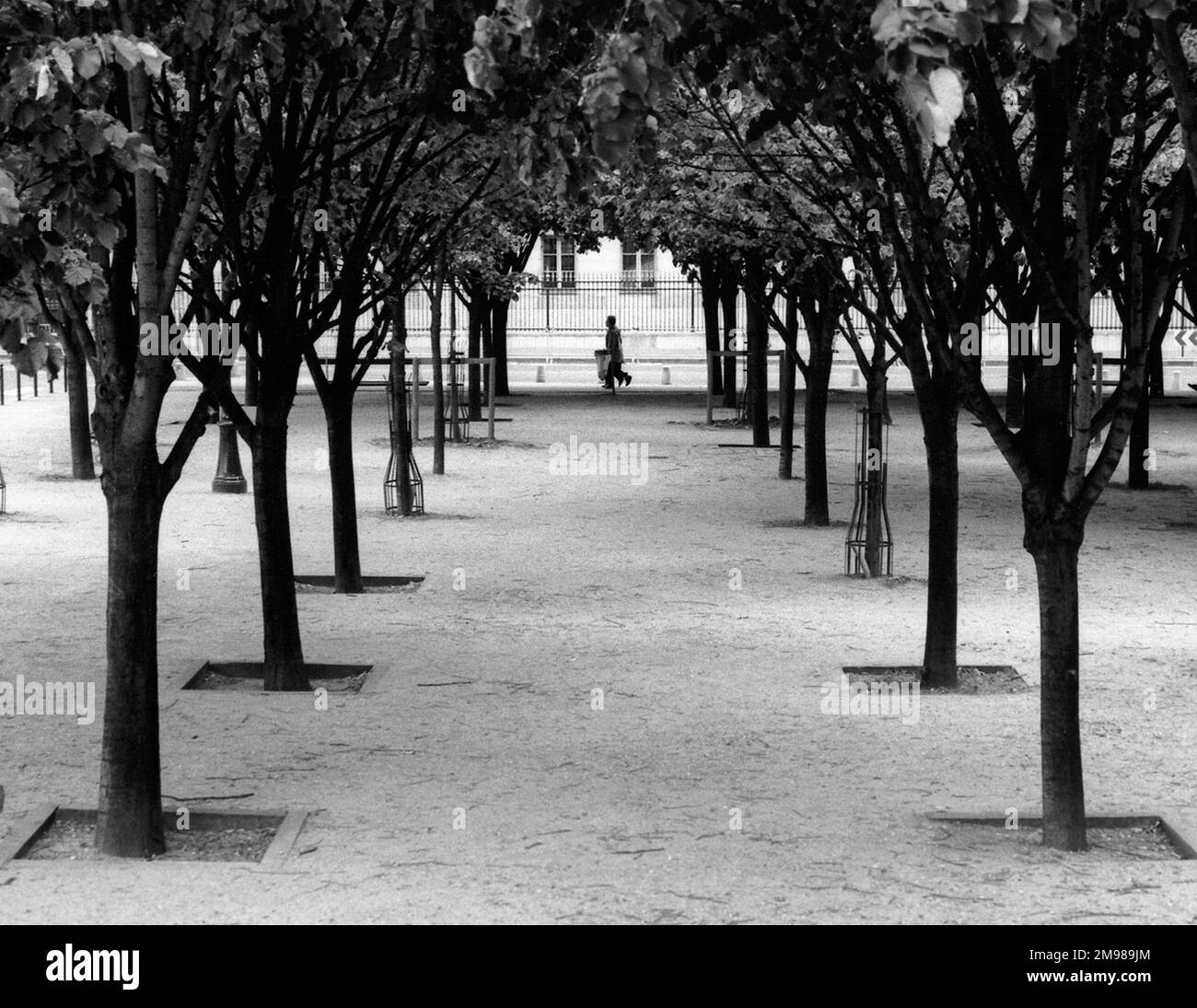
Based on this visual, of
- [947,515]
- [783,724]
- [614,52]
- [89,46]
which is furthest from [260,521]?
[614,52]

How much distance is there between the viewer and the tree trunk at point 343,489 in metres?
13.9

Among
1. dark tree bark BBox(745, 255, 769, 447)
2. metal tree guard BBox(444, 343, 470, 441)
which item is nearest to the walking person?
metal tree guard BBox(444, 343, 470, 441)

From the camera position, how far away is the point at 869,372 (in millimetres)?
16156

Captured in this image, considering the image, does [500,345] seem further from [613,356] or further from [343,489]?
[343,489]

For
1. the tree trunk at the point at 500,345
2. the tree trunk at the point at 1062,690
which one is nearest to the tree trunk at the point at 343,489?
the tree trunk at the point at 1062,690

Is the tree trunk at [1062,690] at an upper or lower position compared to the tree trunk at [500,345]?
lower

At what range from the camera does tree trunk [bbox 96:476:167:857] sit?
7.50 meters

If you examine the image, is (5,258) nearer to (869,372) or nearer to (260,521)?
(260,521)

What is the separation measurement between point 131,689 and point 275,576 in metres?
3.41

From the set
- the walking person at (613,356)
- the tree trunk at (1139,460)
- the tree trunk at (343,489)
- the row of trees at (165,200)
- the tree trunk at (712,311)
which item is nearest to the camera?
the row of trees at (165,200)

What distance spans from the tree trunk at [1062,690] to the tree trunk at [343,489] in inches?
289

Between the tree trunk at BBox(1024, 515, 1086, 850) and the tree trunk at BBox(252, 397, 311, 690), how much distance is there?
503 centimetres

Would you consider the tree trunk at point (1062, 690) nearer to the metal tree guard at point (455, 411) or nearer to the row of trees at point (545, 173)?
the row of trees at point (545, 173)

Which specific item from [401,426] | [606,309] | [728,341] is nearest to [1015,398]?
[728,341]
